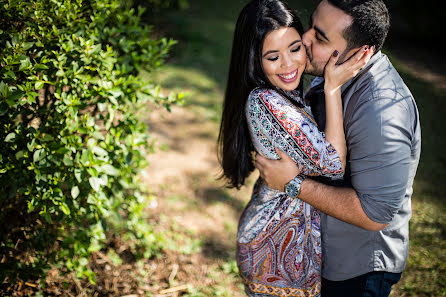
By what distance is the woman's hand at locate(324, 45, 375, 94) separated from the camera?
1.91 m

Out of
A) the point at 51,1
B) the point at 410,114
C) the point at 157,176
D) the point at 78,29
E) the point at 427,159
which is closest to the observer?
the point at 410,114

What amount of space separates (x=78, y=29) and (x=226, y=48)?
5.65 m

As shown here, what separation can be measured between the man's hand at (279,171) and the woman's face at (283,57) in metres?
0.40

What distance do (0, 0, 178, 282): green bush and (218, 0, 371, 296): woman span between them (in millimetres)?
758

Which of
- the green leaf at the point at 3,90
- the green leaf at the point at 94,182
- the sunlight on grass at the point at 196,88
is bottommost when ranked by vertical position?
the sunlight on grass at the point at 196,88

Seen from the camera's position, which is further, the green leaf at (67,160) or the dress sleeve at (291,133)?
the green leaf at (67,160)

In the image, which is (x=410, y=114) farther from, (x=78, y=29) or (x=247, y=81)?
(x=78, y=29)

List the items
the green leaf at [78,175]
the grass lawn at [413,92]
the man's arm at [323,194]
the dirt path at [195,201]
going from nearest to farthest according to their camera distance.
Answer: the man's arm at [323,194], the green leaf at [78,175], the grass lawn at [413,92], the dirt path at [195,201]

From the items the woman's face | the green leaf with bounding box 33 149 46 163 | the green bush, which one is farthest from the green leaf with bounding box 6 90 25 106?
the woman's face

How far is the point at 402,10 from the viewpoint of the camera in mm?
7652

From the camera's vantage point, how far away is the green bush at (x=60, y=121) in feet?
6.74

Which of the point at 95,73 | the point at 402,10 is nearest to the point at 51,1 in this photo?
the point at 95,73

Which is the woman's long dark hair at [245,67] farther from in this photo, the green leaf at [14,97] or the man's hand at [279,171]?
the green leaf at [14,97]

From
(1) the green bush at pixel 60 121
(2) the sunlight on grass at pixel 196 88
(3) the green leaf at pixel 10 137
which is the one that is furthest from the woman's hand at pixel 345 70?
(2) the sunlight on grass at pixel 196 88
